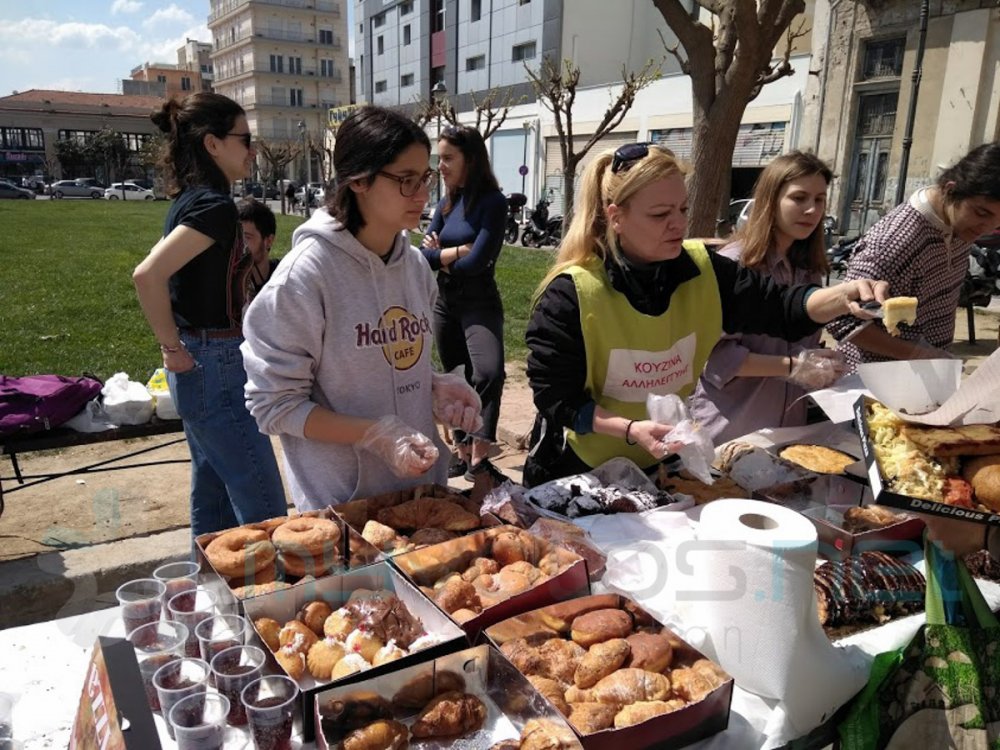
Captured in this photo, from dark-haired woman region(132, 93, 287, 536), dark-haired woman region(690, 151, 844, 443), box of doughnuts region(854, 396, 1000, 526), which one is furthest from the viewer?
dark-haired woman region(690, 151, 844, 443)

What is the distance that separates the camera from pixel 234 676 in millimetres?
1188

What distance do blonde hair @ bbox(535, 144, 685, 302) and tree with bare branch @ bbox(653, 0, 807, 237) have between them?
441 centimetres

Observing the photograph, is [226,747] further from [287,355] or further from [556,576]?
[287,355]

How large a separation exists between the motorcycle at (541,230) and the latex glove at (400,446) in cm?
1808

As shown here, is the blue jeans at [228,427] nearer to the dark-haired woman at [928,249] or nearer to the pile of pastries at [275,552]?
the pile of pastries at [275,552]

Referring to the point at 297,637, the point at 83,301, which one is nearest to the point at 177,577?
the point at 297,637

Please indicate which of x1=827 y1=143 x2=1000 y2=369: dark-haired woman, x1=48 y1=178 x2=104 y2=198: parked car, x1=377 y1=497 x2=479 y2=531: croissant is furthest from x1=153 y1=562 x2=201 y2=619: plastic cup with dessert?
x1=48 y1=178 x2=104 y2=198: parked car

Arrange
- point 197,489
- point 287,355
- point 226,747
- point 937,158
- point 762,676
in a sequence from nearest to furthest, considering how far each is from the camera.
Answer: point 226,747
point 762,676
point 287,355
point 197,489
point 937,158

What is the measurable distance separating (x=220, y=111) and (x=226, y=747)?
2.21 meters

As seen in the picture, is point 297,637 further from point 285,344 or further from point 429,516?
point 285,344

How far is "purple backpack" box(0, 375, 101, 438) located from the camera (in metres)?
3.40

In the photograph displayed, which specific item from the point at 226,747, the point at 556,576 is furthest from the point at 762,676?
the point at 226,747

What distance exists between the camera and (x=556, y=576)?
1.47 metres

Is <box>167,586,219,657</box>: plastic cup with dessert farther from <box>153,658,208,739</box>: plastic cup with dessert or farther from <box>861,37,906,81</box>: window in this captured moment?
<box>861,37,906,81</box>: window
